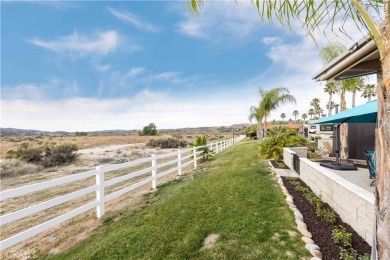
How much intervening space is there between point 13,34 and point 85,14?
15.6 ft

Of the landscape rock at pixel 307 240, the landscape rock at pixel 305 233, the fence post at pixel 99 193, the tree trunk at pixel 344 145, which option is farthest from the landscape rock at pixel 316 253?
the tree trunk at pixel 344 145

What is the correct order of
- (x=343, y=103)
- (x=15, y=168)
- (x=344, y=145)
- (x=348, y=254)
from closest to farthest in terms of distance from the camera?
1. (x=348, y=254)
2. (x=344, y=145)
3. (x=343, y=103)
4. (x=15, y=168)

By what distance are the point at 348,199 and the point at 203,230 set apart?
2.64 metres

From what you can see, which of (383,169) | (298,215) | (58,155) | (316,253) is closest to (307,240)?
(316,253)

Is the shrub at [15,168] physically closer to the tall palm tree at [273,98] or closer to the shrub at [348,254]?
the shrub at [348,254]

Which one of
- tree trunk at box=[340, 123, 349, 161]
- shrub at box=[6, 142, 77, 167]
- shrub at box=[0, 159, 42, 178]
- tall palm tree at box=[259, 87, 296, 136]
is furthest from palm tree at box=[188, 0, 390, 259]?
tall palm tree at box=[259, 87, 296, 136]

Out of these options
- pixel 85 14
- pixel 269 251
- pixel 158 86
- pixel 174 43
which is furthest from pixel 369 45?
pixel 158 86

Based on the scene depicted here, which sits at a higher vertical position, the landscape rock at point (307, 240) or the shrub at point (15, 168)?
A: the landscape rock at point (307, 240)

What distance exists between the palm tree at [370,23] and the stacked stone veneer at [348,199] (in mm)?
2230

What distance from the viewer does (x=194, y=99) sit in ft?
113

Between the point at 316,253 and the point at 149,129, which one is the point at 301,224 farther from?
the point at 149,129

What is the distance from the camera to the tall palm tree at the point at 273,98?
90.5ft

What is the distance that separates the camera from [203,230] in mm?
4215

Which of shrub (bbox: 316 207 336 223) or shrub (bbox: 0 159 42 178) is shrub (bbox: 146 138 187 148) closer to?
shrub (bbox: 0 159 42 178)
